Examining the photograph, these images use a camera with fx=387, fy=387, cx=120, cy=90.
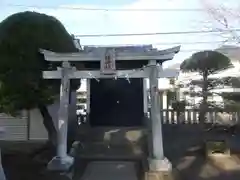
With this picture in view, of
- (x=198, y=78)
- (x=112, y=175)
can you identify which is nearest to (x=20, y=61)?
(x=112, y=175)

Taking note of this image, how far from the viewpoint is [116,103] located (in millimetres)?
16984

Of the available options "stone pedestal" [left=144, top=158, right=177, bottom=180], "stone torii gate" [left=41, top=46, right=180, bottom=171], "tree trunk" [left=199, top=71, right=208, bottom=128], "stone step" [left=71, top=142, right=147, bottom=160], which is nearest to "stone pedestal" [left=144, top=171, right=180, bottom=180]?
"stone pedestal" [left=144, top=158, right=177, bottom=180]

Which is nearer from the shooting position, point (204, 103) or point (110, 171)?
point (110, 171)

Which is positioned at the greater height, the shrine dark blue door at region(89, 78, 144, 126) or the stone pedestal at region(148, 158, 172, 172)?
the shrine dark blue door at region(89, 78, 144, 126)

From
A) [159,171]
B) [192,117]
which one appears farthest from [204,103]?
[159,171]

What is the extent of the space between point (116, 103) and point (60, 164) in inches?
259

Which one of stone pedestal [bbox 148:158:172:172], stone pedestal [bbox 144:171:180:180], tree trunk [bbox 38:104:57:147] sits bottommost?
stone pedestal [bbox 144:171:180:180]

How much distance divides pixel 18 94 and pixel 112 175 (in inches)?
141

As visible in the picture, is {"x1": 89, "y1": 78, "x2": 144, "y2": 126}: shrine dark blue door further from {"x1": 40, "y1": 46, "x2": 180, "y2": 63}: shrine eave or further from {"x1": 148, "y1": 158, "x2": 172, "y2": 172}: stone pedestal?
{"x1": 148, "y1": 158, "x2": 172, "y2": 172}: stone pedestal

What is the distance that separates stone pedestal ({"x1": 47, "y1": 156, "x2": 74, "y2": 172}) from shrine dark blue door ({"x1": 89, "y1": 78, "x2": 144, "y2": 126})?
5627mm

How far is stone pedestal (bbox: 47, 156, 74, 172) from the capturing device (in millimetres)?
10642

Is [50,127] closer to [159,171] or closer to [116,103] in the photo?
[159,171]

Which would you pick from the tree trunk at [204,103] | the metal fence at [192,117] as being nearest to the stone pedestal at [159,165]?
the tree trunk at [204,103]

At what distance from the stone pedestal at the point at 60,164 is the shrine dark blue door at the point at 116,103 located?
18.5ft
